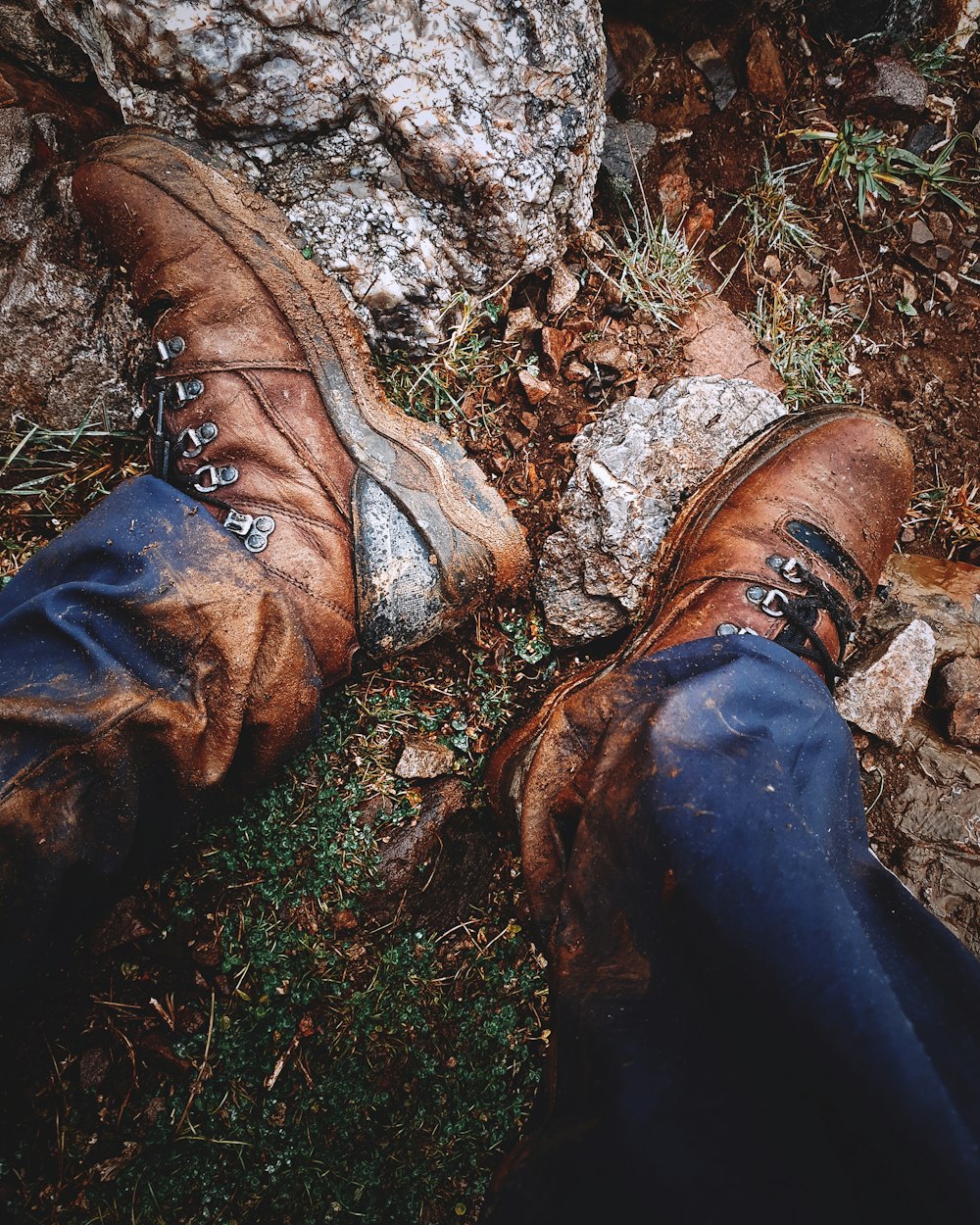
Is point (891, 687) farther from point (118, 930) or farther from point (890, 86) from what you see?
point (118, 930)

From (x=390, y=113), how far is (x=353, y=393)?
0.75 meters

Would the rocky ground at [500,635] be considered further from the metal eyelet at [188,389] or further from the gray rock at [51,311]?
the metal eyelet at [188,389]

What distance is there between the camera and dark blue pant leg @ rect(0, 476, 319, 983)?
1.48 meters

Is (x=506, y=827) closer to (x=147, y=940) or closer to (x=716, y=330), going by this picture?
(x=147, y=940)

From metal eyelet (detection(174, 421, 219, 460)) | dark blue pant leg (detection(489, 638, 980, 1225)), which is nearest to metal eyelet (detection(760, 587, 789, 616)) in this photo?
dark blue pant leg (detection(489, 638, 980, 1225))

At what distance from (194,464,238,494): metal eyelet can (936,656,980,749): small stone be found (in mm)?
2366

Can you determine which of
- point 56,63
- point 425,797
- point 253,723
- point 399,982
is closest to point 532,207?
point 56,63

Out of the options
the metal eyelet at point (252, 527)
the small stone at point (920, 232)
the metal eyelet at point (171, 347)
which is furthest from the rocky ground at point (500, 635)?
the metal eyelet at point (252, 527)

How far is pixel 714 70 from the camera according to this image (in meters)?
2.44

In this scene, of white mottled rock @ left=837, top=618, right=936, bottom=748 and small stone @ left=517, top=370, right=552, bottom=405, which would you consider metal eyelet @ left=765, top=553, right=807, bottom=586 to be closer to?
white mottled rock @ left=837, top=618, right=936, bottom=748

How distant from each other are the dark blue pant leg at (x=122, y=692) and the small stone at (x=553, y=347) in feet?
4.13

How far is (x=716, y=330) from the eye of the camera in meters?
2.47

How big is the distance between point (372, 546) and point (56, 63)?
1.70 m

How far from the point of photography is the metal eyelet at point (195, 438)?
2.02m
